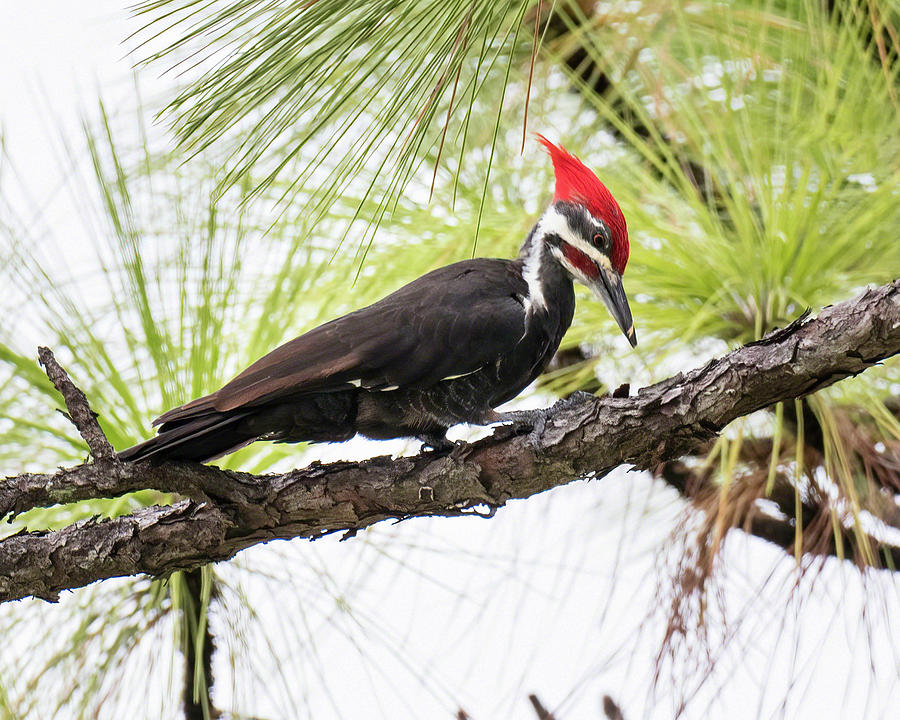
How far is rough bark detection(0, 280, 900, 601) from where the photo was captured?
37.0 inches

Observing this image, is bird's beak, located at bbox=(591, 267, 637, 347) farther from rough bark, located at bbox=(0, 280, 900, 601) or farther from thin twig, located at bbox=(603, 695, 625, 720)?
thin twig, located at bbox=(603, 695, 625, 720)

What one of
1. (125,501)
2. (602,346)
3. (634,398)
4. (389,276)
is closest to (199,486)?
(125,501)

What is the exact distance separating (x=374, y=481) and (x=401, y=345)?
148mm

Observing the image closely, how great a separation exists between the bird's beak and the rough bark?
15 centimetres

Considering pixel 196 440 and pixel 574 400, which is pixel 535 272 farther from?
pixel 196 440

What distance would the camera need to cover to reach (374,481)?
108cm

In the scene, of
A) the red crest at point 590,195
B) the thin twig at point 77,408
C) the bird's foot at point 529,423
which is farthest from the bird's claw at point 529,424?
the thin twig at point 77,408

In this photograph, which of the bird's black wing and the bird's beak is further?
the bird's beak

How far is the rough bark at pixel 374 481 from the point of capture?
94 cm

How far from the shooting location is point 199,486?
3.39ft

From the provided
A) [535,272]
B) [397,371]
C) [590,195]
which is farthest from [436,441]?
[590,195]

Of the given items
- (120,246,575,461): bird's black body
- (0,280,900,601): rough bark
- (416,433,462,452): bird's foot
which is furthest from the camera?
(416,433,462,452): bird's foot

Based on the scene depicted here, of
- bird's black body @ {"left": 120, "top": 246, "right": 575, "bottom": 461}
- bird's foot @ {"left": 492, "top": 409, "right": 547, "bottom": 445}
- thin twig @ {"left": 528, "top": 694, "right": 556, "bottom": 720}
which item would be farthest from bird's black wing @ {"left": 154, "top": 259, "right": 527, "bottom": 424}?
thin twig @ {"left": 528, "top": 694, "right": 556, "bottom": 720}

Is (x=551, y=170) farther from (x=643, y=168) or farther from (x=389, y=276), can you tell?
(x=389, y=276)
